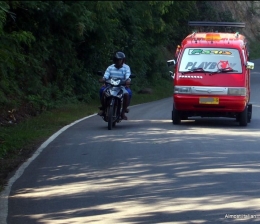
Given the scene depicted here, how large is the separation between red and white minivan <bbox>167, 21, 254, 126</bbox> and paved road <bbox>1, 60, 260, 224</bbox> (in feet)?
3.00

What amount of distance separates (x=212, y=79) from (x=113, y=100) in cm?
251

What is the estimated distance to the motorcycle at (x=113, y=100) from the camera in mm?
14977

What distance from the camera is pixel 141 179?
9.22 metres

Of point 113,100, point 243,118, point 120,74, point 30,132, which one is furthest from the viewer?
point 243,118

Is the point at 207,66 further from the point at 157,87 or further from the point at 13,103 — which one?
the point at 157,87

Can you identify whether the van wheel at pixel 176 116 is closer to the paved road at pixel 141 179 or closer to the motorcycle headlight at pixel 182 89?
the motorcycle headlight at pixel 182 89

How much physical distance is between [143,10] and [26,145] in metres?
9.29

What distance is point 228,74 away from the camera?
15508 mm

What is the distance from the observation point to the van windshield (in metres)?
15.6

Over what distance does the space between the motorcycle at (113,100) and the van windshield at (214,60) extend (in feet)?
5.71

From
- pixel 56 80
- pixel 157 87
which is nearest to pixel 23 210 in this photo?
pixel 56 80

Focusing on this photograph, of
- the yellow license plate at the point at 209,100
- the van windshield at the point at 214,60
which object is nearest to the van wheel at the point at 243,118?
the yellow license plate at the point at 209,100

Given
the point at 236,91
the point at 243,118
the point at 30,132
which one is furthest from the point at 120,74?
the point at 243,118

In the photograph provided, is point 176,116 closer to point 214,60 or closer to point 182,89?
point 182,89
